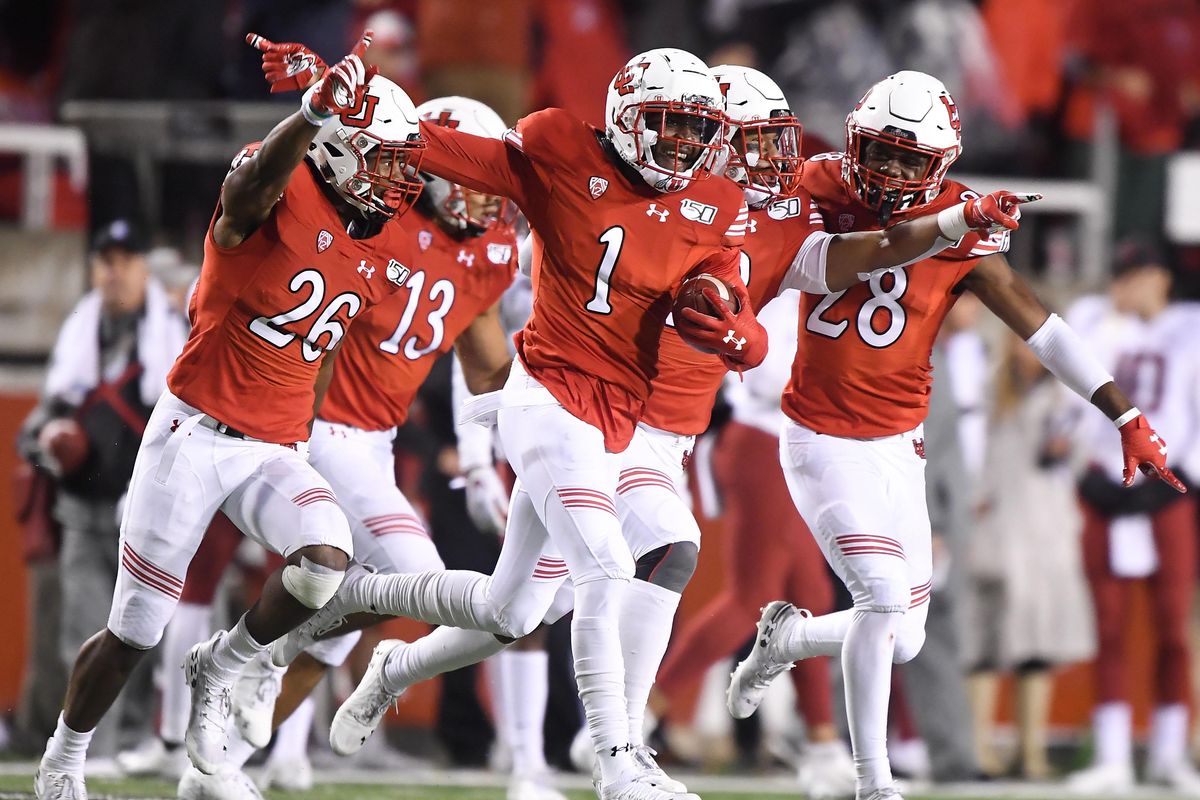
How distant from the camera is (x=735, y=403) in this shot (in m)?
7.42

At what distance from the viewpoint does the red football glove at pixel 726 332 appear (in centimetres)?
491

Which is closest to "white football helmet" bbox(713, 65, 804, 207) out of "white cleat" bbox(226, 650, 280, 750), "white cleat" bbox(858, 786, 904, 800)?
"white cleat" bbox(858, 786, 904, 800)

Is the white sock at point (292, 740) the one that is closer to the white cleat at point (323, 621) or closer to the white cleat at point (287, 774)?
the white cleat at point (287, 774)

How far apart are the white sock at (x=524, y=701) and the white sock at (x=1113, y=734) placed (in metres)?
2.87

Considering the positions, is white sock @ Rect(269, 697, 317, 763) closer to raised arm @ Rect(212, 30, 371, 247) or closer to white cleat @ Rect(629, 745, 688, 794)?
white cleat @ Rect(629, 745, 688, 794)

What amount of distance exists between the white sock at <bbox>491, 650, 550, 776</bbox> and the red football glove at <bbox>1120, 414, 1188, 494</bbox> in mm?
2225

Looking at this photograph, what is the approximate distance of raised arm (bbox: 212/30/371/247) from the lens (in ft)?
15.2

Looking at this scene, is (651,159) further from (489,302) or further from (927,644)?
(927,644)

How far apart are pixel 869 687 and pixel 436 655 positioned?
1270 millimetres

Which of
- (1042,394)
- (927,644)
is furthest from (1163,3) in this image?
(927,644)

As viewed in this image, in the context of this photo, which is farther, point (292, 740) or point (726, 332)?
point (292, 740)

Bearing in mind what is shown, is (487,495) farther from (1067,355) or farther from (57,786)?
(1067,355)

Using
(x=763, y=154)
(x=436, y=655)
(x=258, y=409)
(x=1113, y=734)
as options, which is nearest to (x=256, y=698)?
(x=436, y=655)

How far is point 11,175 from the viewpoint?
9.00 metres
